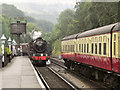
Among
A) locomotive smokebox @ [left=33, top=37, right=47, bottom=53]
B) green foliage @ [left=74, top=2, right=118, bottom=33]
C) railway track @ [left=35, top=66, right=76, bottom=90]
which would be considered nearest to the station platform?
railway track @ [left=35, top=66, right=76, bottom=90]

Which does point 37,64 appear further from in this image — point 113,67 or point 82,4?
point 82,4

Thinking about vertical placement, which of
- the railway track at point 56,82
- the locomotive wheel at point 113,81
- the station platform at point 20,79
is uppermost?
the locomotive wheel at point 113,81

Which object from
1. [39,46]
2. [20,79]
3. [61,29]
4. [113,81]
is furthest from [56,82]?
[61,29]

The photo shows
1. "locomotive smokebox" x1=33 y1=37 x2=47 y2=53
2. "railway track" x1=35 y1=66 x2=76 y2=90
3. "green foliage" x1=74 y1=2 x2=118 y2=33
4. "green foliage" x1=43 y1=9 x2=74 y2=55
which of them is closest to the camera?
"railway track" x1=35 y1=66 x2=76 y2=90

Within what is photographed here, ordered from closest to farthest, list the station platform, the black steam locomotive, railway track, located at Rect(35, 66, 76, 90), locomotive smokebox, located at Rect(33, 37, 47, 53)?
the station platform
railway track, located at Rect(35, 66, 76, 90)
the black steam locomotive
locomotive smokebox, located at Rect(33, 37, 47, 53)

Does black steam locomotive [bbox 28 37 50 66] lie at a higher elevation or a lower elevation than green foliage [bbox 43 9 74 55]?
lower

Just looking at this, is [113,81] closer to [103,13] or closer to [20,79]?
[20,79]

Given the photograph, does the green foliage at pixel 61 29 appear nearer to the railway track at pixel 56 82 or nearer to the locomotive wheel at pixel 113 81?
the railway track at pixel 56 82

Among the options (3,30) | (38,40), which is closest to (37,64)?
(38,40)

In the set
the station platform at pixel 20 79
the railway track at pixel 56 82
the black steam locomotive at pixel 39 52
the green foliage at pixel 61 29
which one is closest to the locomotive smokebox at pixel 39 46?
the black steam locomotive at pixel 39 52

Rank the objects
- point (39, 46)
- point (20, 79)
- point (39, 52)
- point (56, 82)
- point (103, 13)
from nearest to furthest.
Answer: point (20, 79) < point (56, 82) < point (39, 46) < point (39, 52) < point (103, 13)

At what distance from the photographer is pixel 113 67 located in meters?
11.9

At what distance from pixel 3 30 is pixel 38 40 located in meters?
67.6

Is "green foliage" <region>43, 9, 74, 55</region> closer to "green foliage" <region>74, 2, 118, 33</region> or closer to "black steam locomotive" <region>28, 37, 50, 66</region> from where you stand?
"green foliage" <region>74, 2, 118, 33</region>
